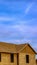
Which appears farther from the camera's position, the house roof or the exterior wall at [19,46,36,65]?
the exterior wall at [19,46,36,65]

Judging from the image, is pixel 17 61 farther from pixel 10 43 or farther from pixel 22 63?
pixel 10 43

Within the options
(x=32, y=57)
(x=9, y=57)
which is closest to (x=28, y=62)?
(x=32, y=57)

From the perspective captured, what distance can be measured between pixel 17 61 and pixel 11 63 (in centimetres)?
158

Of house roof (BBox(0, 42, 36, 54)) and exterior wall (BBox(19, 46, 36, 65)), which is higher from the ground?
house roof (BBox(0, 42, 36, 54))

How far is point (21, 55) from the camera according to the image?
45.8 meters

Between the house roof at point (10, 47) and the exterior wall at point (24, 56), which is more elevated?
the house roof at point (10, 47)

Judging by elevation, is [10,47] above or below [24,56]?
above

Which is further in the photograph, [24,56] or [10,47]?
[10,47]

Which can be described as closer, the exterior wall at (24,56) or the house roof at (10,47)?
the house roof at (10,47)

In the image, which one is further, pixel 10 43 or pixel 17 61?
pixel 10 43

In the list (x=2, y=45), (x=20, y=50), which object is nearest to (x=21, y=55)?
(x=20, y=50)

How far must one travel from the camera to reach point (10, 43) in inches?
1972

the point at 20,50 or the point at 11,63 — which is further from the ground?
the point at 20,50

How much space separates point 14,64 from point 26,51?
13.6ft
